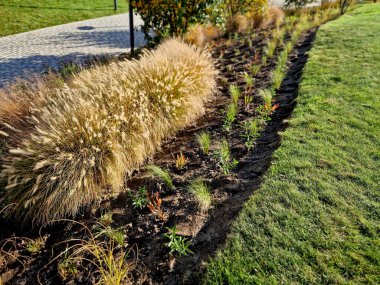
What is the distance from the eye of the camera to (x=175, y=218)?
274 cm

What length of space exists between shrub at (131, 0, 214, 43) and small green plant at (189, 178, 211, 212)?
195 inches

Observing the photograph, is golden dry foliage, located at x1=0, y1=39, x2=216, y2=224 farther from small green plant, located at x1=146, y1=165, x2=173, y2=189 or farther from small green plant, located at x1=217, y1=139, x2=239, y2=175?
small green plant, located at x1=217, y1=139, x2=239, y2=175

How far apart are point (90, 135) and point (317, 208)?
2.44 meters

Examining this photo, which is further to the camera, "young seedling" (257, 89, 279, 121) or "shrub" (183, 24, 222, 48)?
"shrub" (183, 24, 222, 48)

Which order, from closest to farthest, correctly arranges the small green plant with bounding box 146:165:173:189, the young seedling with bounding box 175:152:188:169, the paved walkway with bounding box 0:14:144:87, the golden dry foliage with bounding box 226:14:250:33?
the small green plant with bounding box 146:165:173:189, the young seedling with bounding box 175:152:188:169, the paved walkway with bounding box 0:14:144:87, the golden dry foliage with bounding box 226:14:250:33

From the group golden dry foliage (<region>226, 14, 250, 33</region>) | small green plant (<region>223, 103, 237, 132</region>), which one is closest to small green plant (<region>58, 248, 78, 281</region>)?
small green plant (<region>223, 103, 237, 132</region>)

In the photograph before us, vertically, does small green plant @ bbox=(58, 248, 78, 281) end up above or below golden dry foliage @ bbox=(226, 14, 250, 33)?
below

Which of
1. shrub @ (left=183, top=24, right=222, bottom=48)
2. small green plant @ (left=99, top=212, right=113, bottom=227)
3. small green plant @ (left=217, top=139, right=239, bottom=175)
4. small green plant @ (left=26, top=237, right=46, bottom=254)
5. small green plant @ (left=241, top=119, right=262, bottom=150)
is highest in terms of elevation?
shrub @ (left=183, top=24, right=222, bottom=48)

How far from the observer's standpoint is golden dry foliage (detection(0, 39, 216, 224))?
116 inches

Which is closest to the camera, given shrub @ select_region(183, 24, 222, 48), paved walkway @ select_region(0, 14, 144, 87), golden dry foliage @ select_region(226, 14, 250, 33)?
paved walkway @ select_region(0, 14, 144, 87)

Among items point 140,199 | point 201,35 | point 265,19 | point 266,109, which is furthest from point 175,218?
point 265,19

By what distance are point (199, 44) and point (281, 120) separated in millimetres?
4438

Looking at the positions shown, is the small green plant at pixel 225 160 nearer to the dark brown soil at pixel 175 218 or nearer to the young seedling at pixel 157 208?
the dark brown soil at pixel 175 218

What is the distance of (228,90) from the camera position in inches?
212
